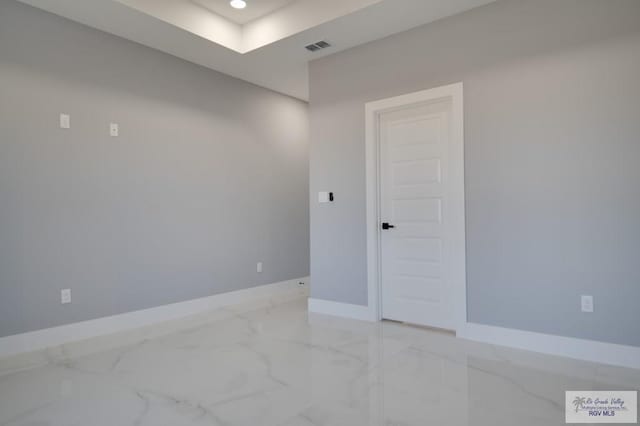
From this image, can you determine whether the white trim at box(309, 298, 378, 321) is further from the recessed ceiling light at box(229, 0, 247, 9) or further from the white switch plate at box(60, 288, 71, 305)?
the recessed ceiling light at box(229, 0, 247, 9)

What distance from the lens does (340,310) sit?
412 centimetres

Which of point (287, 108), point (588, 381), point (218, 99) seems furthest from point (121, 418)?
point (287, 108)

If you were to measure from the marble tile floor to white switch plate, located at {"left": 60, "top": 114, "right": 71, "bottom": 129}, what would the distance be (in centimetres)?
188

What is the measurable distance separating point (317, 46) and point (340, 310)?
8.89 ft

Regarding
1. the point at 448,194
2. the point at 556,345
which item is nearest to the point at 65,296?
the point at 448,194

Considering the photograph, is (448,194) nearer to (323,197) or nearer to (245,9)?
(323,197)

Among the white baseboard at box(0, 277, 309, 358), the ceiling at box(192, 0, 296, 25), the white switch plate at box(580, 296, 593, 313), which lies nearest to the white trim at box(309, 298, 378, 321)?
the white baseboard at box(0, 277, 309, 358)

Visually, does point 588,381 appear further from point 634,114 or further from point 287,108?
point 287,108

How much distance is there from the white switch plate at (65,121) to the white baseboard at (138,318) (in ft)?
5.62

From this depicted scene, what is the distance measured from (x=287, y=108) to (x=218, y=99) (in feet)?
3.94

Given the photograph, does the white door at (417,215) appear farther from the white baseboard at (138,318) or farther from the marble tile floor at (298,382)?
the white baseboard at (138,318)

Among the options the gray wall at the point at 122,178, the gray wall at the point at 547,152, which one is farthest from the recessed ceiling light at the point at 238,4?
the gray wall at the point at 547,152

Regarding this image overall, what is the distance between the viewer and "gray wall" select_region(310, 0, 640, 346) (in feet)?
8.86

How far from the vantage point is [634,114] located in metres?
2.66
